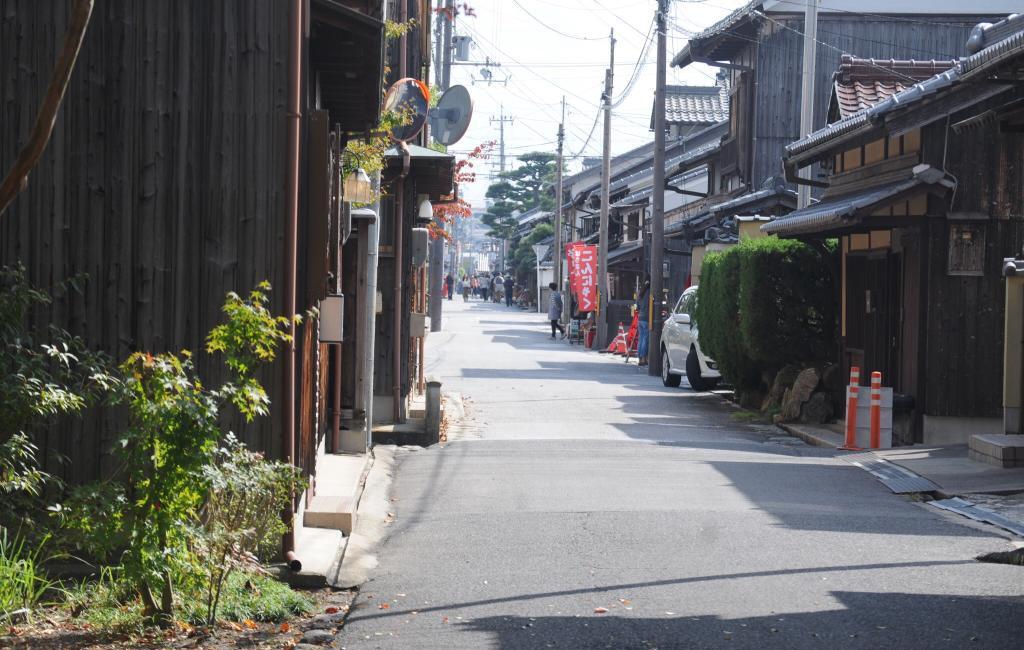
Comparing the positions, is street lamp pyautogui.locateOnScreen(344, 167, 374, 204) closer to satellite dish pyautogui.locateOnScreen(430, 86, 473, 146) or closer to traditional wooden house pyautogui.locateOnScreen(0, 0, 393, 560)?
traditional wooden house pyautogui.locateOnScreen(0, 0, 393, 560)

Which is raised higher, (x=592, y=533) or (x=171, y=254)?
(x=171, y=254)

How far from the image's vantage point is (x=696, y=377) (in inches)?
992

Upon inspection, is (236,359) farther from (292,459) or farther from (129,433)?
(292,459)

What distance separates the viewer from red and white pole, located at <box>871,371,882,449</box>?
Answer: 50.8ft

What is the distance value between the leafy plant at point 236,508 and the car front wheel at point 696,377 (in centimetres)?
1863

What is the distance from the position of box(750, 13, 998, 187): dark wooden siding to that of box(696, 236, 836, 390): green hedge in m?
14.0

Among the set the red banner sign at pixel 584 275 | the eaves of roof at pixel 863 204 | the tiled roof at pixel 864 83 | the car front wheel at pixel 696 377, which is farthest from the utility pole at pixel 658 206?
the red banner sign at pixel 584 275

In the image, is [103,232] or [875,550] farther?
[875,550]

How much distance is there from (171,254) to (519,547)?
127 inches

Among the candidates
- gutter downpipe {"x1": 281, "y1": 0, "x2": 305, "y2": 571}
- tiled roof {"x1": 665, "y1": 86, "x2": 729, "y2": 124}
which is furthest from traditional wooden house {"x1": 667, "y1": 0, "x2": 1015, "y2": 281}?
gutter downpipe {"x1": 281, "y1": 0, "x2": 305, "y2": 571}

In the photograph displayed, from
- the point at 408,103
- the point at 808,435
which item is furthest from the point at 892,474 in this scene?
the point at 408,103

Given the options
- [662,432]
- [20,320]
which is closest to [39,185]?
[20,320]

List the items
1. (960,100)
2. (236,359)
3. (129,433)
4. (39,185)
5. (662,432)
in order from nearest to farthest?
1. (129,433)
2. (236,359)
3. (39,185)
4. (960,100)
5. (662,432)

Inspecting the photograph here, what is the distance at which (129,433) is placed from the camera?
20.1 ft
